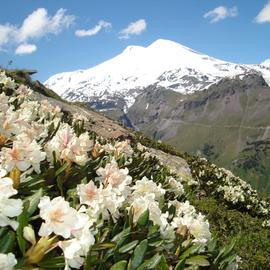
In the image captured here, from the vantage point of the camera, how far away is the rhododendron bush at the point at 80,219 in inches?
120

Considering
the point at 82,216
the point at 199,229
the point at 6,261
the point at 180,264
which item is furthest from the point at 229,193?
the point at 6,261

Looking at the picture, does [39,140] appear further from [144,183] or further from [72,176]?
[144,183]

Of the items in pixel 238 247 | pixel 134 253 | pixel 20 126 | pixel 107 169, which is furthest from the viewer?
pixel 238 247

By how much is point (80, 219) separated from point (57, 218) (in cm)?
20

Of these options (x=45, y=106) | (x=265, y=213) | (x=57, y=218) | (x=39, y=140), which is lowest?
(x=265, y=213)

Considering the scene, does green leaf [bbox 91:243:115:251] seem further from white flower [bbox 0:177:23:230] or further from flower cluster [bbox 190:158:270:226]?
flower cluster [bbox 190:158:270:226]

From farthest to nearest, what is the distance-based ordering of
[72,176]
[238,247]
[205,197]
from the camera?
1. [205,197]
2. [238,247]
3. [72,176]

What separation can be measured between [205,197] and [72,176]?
9.20m

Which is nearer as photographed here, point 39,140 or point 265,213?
point 39,140

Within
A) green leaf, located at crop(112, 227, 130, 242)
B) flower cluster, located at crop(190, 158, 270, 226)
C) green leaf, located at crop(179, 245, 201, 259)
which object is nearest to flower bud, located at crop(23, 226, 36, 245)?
green leaf, located at crop(112, 227, 130, 242)

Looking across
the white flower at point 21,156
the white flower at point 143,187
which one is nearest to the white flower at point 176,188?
the white flower at point 143,187

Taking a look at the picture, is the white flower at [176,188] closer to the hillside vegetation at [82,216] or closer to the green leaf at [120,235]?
the hillside vegetation at [82,216]

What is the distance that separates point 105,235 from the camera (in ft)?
12.3

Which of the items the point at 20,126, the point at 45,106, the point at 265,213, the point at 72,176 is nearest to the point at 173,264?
the point at 72,176
